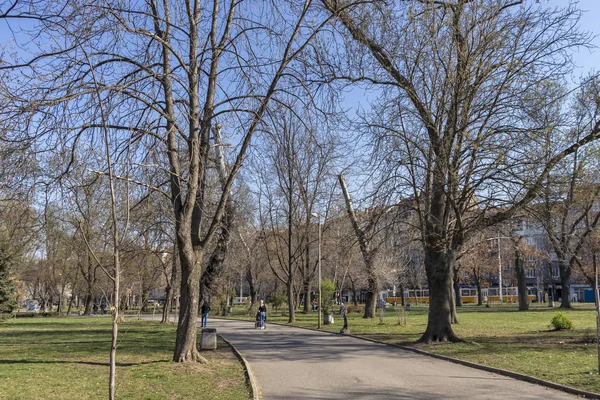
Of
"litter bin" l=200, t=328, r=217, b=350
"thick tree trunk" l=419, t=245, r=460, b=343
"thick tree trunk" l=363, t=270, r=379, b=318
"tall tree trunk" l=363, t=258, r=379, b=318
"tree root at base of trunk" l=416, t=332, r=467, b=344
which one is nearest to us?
"litter bin" l=200, t=328, r=217, b=350

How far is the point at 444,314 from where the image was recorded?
60.3 feet

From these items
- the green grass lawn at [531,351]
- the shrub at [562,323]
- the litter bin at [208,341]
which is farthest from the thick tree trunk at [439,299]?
the litter bin at [208,341]

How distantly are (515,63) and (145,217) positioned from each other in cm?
1194

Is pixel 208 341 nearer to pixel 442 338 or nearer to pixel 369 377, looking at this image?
pixel 369 377

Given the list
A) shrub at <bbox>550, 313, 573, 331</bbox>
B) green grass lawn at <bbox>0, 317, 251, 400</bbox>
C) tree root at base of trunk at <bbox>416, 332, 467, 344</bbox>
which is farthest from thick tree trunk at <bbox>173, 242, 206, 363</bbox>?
shrub at <bbox>550, 313, 573, 331</bbox>

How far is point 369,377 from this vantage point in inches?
464

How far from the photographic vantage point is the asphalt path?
9797 millimetres


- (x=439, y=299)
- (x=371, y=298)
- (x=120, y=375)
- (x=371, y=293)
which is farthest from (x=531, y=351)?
(x=371, y=298)

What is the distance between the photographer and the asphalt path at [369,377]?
9797 millimetres

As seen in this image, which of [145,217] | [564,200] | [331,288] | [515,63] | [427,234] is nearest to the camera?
[515,63]

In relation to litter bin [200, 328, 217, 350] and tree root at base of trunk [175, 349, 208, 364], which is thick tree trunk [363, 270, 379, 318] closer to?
litter bin [200, 328, 217, 350]

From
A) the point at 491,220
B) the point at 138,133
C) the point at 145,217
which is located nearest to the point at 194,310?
the point at 145,217

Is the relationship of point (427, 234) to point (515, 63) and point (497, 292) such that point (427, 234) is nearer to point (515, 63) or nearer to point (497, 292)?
point (515, 63)

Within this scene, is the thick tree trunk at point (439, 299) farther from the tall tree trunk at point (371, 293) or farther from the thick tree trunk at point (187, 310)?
the tall tree trunk at point (371, 293)
